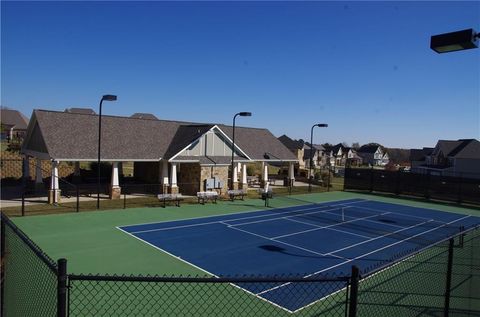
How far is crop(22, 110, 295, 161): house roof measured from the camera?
2745 centimetres

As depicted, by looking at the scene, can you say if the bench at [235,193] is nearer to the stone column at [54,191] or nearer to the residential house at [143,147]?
the residential house at [143,147]

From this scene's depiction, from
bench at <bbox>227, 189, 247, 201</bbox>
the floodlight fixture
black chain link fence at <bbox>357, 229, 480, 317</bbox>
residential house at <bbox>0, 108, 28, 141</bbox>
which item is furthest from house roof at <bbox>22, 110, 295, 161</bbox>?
residential house at <bbox>0, 108, 28, 141</bbox>

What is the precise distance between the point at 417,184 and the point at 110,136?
2995 cm

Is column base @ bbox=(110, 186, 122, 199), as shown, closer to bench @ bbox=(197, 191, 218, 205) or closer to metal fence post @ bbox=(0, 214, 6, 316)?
bench @ bbox=(197, 191, 218, 205)

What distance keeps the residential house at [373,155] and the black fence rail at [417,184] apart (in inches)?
3345

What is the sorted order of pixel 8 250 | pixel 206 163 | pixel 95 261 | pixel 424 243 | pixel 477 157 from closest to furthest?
pixel 8 250 < pixel 95 261 < pixel 424 243 < pixel 206 163 < pixel 477 157

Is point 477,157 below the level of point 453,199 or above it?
above

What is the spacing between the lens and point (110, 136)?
31.0 meters

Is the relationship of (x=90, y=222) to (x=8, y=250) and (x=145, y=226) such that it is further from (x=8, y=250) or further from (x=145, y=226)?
(x=8, y=250)

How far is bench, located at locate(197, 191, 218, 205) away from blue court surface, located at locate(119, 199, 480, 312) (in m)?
4.36

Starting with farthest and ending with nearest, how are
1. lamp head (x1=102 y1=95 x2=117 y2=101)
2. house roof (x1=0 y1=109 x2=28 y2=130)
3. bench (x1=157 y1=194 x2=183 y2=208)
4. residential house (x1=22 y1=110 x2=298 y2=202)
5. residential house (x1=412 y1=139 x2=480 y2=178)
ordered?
1. house roof (x1=0 y1=109 x2=28 y2=130)
2. residential house (x1=412 y1=139 x2=480 y2=178)
3. residential house (x1=22 y1=110 x2=298 y2=202)
4. bench (x1=157 y1=194 x2=183 y2=208)
5. lamp head (x1=102 y1=95 x2=117 y2=101)

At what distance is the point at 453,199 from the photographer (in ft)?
123

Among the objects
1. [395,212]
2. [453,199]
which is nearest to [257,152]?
[395,212]

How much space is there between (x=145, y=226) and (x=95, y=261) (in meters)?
6.41
